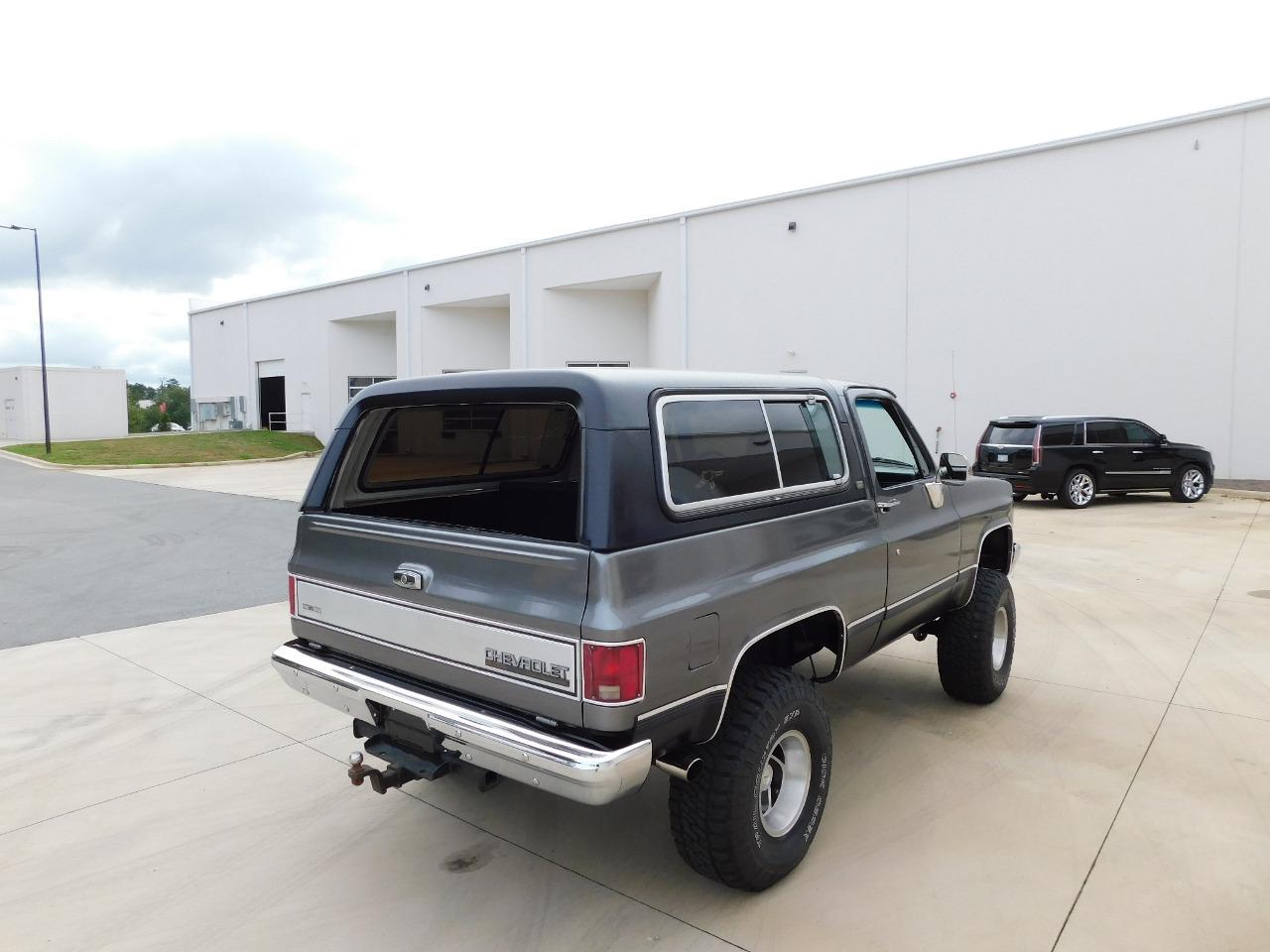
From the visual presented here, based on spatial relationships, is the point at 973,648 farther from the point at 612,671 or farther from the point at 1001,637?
the point at 612,671

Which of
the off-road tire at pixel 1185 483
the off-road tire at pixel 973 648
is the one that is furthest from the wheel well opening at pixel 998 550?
the off-road tire at pixel 1185 483

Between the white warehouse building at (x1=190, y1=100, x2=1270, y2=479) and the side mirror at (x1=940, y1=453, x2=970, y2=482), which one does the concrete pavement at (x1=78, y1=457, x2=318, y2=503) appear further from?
the side mirror at (x1=940, y1=453, x2=970, y2=482)

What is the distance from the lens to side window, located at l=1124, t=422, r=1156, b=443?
15.9 meters

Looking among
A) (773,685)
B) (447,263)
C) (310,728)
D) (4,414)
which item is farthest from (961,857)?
(4,414)

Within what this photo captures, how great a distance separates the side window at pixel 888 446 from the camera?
4.63 meters

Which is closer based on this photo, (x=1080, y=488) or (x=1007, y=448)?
(x=1080, y=488)

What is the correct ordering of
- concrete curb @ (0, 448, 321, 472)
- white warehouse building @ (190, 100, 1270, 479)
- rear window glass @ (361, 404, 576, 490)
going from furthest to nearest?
1. concrete curb @ (0, 448, 321, 472)
2. white warehouse building @ (190, 100, 1270, 479)
3. rear window glass @ (361, 404, 576, 490)

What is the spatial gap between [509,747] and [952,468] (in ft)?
10.9

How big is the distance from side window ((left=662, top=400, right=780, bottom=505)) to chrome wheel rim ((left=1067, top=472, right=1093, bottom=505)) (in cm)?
1400

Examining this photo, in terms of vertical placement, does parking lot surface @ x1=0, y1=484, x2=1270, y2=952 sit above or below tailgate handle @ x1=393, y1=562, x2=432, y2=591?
below

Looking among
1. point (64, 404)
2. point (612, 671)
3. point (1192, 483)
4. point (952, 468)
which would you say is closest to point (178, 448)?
point (64, 404)

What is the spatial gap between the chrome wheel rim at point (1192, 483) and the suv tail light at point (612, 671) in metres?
16.9

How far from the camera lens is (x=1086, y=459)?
1559 cm

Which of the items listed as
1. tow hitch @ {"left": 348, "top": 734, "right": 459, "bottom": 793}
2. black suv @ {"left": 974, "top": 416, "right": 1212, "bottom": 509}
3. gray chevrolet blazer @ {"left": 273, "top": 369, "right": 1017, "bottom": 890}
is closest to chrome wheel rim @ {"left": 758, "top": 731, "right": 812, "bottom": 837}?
gray chevrolet blazer @ {"left": 273, "top": 369, "right": 1017, "bottom": 890}
